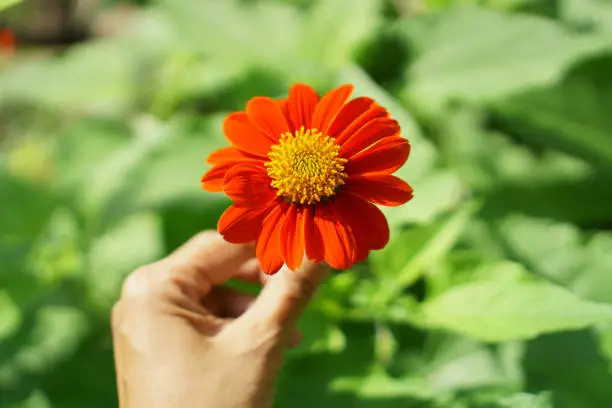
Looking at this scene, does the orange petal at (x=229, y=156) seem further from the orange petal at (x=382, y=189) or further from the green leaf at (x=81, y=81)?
the green leaf at (x=81, y=81)

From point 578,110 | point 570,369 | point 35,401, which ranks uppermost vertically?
point 578,110

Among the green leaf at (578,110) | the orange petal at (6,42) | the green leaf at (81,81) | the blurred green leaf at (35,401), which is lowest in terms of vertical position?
the blurred green leaf at (35,401)

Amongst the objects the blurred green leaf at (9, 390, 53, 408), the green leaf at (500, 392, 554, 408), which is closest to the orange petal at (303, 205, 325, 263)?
the green leaf at (500, 392, 554, 408)

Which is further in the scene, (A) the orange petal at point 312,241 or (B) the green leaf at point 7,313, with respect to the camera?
(B) the green leaf at point 7,313

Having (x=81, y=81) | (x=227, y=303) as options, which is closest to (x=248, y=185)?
(x=227, y=303)

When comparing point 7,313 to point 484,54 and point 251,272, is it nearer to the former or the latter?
point 251,272

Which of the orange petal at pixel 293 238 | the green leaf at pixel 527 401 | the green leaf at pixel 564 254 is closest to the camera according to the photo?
the orange petal at pixel 293 238

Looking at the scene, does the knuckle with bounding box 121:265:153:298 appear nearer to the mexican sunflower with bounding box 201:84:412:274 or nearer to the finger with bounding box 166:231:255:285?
the finger with bounding box 166:231:255:285

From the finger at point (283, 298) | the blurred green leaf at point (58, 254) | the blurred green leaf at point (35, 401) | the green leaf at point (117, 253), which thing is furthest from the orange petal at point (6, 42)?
the finger at point (283, 298)
